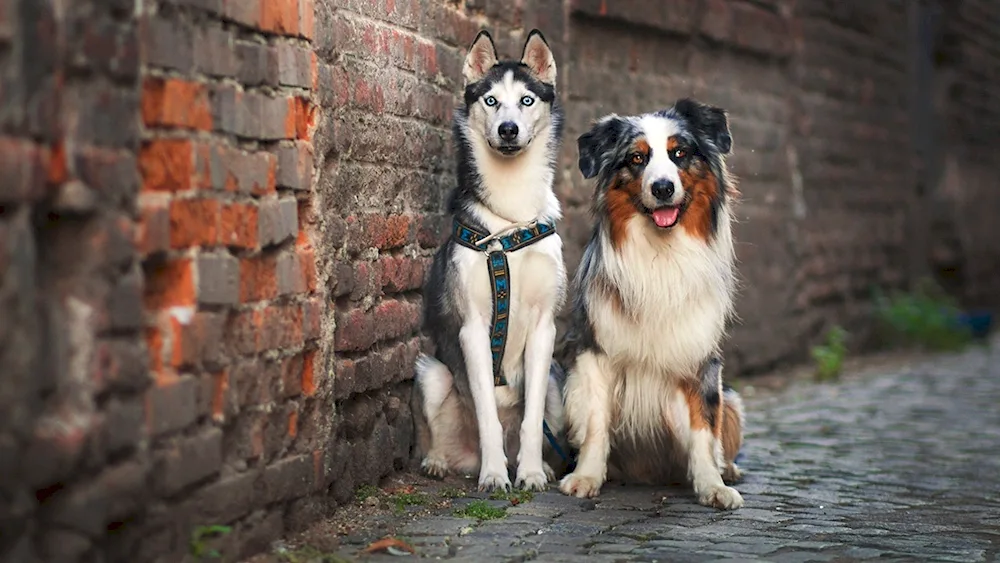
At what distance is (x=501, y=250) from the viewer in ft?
16.9

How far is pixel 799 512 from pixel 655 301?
99 centimetres

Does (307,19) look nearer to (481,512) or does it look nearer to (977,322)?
(481,512)

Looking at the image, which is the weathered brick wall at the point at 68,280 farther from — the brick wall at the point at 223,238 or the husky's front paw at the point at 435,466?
the husky's front paw at the point at 435,466

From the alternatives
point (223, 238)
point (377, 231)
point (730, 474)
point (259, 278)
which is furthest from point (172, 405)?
point (730, 474)

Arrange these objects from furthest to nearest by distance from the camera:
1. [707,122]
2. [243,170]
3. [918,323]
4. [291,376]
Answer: [918,323] → [707,122] → [291,376] → [243,170]

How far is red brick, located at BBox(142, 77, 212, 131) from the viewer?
312 cm

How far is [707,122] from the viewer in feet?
17.1

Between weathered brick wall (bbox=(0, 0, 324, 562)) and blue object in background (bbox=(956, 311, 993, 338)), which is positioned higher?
weathered brick wall (bbox=(0, 0, 324, 562))

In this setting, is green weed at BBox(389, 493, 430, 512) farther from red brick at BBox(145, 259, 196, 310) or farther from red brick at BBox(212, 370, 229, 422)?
red brick at BBox(145, 259, 196, 310)

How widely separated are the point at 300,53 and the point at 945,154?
12403mm

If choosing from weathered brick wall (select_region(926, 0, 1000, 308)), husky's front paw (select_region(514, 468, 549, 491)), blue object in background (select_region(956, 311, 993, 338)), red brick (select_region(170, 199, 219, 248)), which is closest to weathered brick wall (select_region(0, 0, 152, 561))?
red brick (select_region(170, 199, 219, 248))

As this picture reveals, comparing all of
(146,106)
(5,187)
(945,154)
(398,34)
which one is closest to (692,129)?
(398,34)

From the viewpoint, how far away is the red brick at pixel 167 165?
10.2ft

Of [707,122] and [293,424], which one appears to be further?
[707,122]
